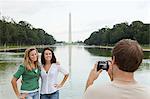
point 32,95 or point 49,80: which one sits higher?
point 49,80

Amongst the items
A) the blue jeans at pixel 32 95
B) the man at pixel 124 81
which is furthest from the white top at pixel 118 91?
the blue jeans at pixel 32 95

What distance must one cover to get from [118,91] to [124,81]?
0.06m

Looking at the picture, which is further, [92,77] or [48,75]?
[48,75]

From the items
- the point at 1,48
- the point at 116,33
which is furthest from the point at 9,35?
the point at 116,33

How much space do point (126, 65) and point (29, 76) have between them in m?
2.50

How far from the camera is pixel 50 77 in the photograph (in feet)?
14.3

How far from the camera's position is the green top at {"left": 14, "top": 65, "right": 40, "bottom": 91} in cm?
414

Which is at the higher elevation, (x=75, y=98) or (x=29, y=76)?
(x=29, y=76)

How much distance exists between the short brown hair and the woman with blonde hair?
2401mm

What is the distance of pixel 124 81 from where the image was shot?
1.84 metres

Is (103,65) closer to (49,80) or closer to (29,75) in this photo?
(29,75)

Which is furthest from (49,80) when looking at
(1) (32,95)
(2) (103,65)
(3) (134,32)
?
(3) (134,32)

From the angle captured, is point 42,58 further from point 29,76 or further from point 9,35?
point 9,35

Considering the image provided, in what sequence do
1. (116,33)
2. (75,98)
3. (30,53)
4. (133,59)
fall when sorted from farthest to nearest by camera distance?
(116,33), (75,98), (30,53), (133,59)
